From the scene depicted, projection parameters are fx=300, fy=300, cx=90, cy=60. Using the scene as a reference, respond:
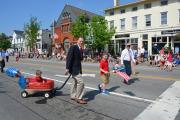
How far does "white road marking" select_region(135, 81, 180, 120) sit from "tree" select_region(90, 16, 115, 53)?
3105 cm

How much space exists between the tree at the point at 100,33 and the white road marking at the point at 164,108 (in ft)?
102

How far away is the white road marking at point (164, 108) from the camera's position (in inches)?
293

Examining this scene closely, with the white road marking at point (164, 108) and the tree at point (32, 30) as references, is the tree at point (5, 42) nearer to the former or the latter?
the tree at point (32, 30)

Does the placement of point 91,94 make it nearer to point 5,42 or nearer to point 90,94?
point 90,94

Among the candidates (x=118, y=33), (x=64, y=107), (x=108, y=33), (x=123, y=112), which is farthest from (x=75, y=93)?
(x=118, y=33)

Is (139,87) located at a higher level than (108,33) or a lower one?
lower

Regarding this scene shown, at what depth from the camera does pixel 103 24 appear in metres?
42.1

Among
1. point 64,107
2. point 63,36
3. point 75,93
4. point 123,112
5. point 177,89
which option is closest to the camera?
point 123,112

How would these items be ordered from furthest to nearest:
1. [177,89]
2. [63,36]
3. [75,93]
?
[63,36] → [177,89] → [75,93]

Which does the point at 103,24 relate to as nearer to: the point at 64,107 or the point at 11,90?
the point at 11,90

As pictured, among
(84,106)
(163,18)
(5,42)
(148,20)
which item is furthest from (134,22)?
(5,42)

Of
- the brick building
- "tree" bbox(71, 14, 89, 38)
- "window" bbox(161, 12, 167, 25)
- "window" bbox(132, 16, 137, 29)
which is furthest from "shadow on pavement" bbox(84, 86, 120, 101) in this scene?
the brick building

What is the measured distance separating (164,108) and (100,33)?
3322 centimetres

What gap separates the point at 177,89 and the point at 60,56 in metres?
31.8
